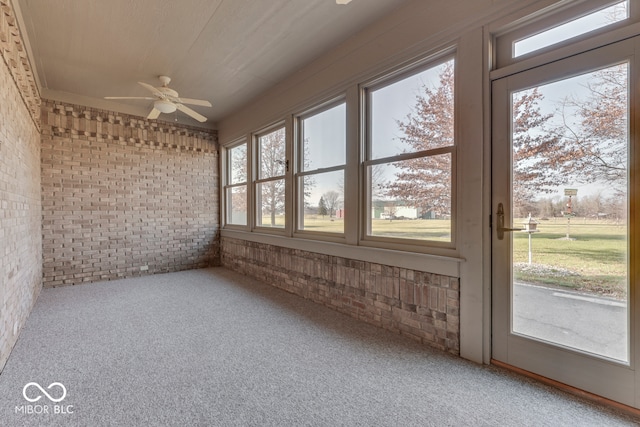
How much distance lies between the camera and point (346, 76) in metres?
3.37

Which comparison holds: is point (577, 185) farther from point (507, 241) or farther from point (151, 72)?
Result: point (151, 72)

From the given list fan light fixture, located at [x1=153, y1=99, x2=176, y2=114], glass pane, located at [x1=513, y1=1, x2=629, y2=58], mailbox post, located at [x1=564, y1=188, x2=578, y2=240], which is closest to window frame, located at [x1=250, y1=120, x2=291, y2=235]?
fan light fixture, located at [x1=153, y1=99, x2=176, y2=114]

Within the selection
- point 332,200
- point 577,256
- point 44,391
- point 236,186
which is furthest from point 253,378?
point 236,186

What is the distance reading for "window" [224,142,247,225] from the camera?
5754mm

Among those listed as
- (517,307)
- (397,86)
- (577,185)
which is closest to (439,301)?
(517,307)

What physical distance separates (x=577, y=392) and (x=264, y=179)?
4.45 metres

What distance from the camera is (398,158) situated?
2.95 meters

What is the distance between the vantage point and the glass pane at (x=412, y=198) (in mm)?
2641

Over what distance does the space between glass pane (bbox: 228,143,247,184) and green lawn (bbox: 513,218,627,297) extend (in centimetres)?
474

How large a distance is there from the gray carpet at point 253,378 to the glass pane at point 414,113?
185 cm

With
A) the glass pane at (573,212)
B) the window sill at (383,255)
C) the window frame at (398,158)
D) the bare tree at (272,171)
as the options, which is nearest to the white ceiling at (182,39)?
the window frame at (398,158)

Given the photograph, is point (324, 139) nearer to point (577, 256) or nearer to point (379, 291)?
point (379, 291)

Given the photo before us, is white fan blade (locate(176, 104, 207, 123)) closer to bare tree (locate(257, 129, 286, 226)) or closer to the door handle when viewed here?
bare tree (locate(257, 129, 286, 226))

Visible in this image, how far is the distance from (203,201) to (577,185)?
591 centimetres
